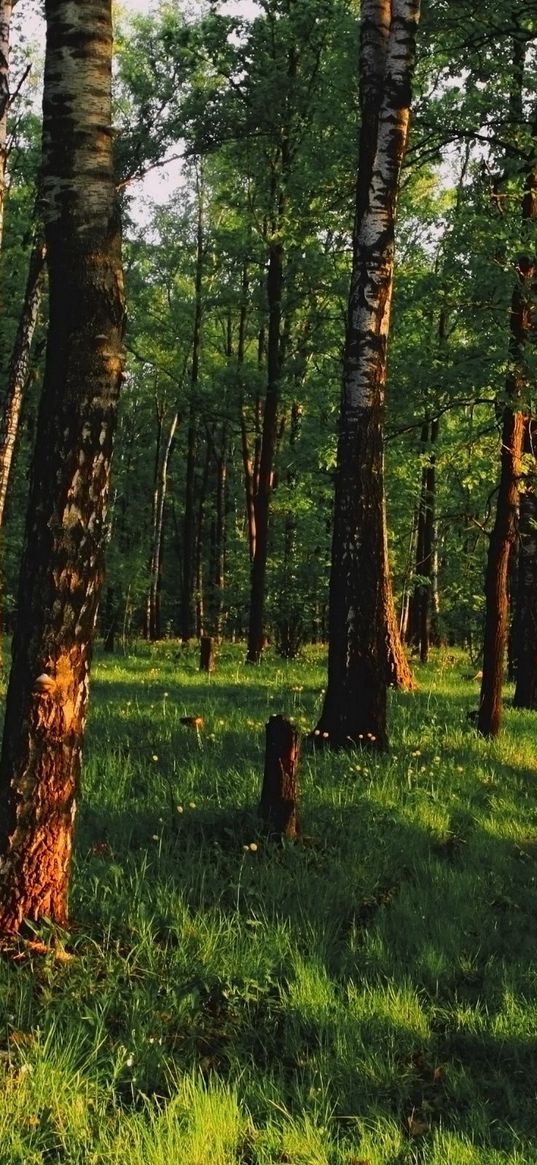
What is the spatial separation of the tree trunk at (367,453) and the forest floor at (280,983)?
100 centimetres

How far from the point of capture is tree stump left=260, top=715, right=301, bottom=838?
599cm

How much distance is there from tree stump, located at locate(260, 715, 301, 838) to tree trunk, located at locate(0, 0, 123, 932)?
2.02 m

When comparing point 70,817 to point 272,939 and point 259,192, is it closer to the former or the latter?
point 272,939

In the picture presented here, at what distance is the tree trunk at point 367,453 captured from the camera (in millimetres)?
8492

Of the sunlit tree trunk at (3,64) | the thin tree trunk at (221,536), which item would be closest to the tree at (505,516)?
the sunlit tree trunk at (3,64)

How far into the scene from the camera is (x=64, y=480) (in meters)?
4.19

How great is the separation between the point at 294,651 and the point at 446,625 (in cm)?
1168

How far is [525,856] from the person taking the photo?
648cm

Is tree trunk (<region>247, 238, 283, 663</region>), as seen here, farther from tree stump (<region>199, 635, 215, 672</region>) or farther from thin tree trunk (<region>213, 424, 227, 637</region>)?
thin tree trunk (<region>213, 424, 227, 637</region>)

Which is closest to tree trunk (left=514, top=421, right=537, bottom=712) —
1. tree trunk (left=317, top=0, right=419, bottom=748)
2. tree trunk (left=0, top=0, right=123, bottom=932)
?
tree trunk (left=317, top=0, right=419, bottom=748)

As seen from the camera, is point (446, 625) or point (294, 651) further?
point (446, 625)

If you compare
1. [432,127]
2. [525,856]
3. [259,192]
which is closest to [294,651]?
[259,192]

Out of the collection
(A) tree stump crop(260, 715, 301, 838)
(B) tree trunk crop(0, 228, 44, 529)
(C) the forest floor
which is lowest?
(C) the forest floor

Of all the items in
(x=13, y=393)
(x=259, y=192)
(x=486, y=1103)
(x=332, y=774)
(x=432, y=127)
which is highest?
(x=259, y=192)
